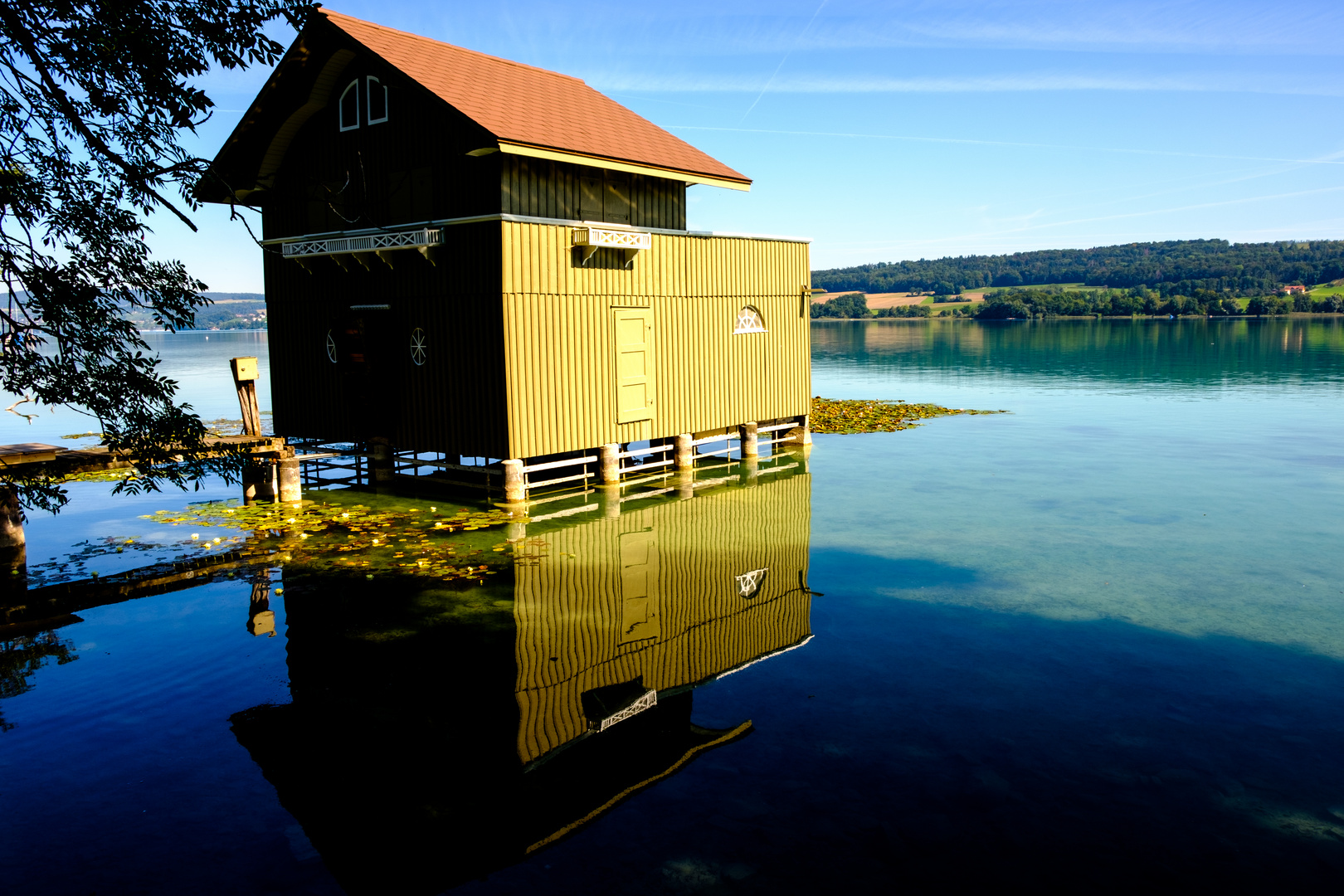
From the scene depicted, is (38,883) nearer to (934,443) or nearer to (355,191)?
(355,191)

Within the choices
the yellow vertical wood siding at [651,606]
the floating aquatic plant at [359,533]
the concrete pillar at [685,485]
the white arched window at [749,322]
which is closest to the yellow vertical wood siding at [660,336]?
the white arched window at [749,322]

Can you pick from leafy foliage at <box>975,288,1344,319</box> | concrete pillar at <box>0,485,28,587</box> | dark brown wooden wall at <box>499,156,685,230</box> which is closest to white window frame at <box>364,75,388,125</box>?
dark brown wooden wall at <box>499,156,685,230</box>

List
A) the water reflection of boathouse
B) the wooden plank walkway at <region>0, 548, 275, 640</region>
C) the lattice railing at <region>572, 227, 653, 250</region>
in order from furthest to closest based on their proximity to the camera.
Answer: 1. the lattice railing at <region>572, 227, 653, 250</region>
2. the wooden plank walkway at <region>0, 548, 275, 640</region>
3. the water reflection of boathouse

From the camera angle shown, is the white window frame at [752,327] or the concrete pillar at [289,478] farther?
the white window frame at [752,327]

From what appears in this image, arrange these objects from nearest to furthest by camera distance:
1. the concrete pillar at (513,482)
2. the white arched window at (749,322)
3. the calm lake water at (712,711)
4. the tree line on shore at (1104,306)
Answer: the calm lake water at (712,711) < the concrete pillar at (513,482) < the white arched window at (749,322) < the tree line on shore at (1104,306)

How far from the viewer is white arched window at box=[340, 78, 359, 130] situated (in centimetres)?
2083

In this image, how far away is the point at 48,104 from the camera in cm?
968

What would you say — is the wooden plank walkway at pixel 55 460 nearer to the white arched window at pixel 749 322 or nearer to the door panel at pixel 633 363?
the door panel at pixel 633 363

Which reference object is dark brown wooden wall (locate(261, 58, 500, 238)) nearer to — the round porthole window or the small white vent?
the round porthole window

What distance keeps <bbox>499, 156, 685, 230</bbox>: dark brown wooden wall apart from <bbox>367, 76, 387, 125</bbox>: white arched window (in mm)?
3495

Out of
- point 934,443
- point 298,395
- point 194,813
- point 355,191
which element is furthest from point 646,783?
point 934,443

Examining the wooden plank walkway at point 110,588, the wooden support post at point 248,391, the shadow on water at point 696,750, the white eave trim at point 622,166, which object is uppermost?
the white eave trim at point 622,166

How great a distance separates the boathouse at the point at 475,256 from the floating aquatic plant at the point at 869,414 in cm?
1041

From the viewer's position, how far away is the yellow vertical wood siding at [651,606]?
1090 centimetres
